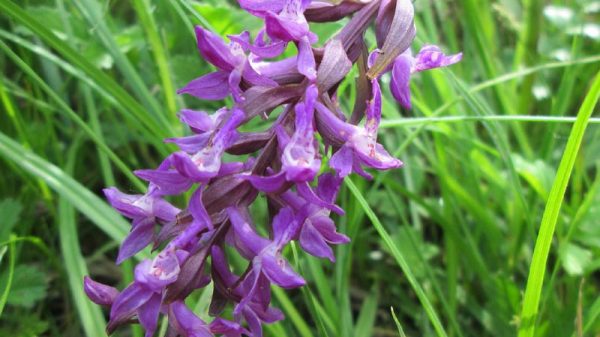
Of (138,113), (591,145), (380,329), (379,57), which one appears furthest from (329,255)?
(591,145)

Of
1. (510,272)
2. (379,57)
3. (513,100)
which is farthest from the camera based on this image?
→ (513,100)

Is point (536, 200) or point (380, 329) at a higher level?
point (536, 200)

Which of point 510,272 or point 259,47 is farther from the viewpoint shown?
point 510,272

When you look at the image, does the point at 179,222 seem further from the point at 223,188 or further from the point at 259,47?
the point at 259,47

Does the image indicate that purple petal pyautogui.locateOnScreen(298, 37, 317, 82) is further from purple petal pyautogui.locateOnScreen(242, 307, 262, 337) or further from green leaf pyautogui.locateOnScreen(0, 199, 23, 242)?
green leaf pyautogui.locateOnScreen(0, 199, 23, 242)

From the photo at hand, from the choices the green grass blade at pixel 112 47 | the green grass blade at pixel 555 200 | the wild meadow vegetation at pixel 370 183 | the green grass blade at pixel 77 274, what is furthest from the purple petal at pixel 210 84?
the green grass blade at pixel 77 274

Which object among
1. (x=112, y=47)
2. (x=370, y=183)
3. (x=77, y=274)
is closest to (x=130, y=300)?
(x=77, y=274)
